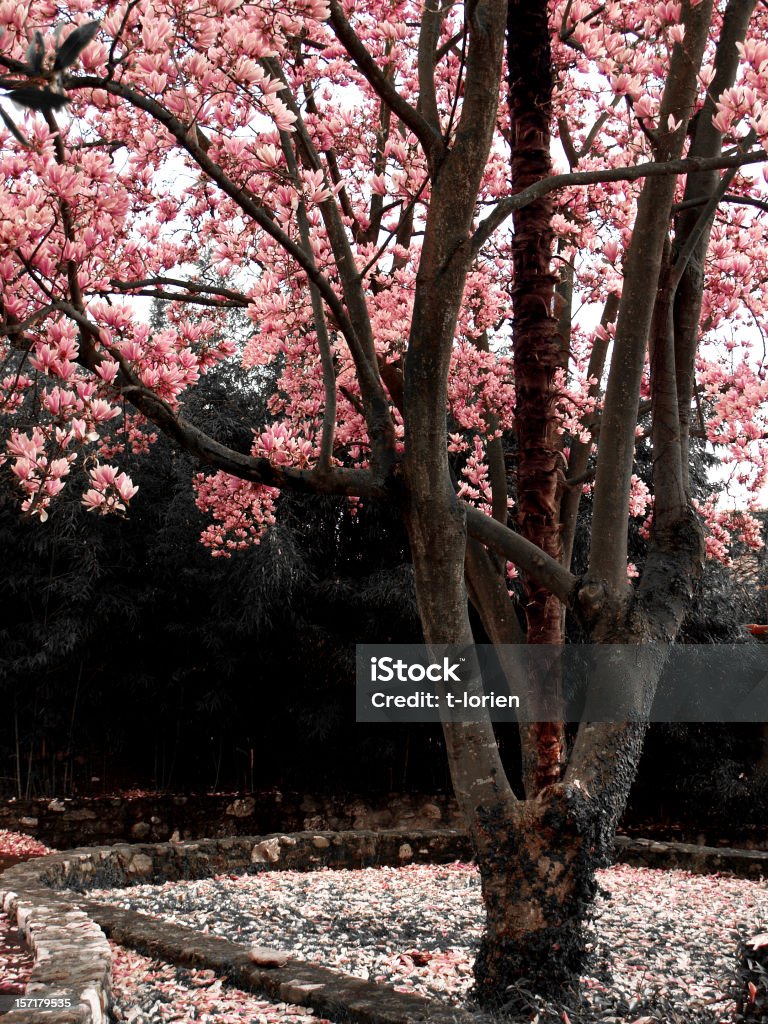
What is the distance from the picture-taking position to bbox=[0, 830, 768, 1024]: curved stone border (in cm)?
238

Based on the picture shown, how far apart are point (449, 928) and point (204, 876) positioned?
179 cm

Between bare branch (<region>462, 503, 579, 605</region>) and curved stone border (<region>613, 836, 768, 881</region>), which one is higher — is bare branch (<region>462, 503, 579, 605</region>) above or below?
above

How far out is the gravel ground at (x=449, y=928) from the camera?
8.43 ft

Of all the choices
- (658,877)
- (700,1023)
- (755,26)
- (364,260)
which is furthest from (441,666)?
(755,26)

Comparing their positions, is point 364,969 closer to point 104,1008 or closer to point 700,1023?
point 104,1008

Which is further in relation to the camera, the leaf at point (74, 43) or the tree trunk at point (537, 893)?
the tree trunk at point (537, 893)

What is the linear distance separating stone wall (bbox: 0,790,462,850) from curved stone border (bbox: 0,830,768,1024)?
2049 mm

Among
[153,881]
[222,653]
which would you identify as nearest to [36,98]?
[153,881]

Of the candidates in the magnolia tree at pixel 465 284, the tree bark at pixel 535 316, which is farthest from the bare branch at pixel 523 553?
the tree bark at pixel 535 316

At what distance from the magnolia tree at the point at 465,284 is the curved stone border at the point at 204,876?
0.44 m

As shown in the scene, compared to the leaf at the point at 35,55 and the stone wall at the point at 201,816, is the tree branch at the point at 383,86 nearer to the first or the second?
the leaf at the point at 35,55

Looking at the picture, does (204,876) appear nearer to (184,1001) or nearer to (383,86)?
(184,1001)

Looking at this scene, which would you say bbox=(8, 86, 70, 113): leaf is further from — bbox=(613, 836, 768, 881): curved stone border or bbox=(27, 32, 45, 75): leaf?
bbox=(613, 836, 768, 881): curved stone border

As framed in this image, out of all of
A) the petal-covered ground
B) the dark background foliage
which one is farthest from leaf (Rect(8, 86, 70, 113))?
the dark background foliage
